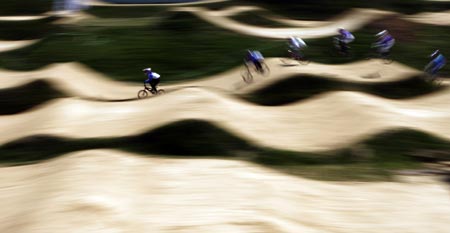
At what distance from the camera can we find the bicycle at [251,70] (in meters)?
25.9

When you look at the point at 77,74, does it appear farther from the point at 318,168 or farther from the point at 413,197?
the point at 413,197

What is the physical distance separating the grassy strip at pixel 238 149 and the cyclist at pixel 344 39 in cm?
998

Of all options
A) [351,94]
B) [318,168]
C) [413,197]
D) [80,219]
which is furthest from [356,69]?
[80,219]

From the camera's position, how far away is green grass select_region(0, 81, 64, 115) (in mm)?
24141

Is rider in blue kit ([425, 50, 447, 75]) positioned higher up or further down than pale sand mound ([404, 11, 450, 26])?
further down

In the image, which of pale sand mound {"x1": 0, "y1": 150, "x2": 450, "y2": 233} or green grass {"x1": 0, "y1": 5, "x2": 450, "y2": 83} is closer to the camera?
pale sand mound {"x1": 0, "y1": 150, "x2": 450, "y2": 233}

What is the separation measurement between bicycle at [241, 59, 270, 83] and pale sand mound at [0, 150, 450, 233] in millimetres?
9901

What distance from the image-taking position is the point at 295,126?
810 inches

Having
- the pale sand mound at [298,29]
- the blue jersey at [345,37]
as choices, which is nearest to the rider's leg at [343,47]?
the blue jersey at [345,37]

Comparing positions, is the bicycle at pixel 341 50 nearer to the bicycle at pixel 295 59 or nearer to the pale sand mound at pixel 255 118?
the bicycle at pixel 295 59

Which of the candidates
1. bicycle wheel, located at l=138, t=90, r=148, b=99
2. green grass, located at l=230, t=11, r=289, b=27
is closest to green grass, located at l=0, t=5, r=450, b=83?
bicycle wheel, located at l=138, t=90, r=148, b=99

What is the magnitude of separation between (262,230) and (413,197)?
4.24 m

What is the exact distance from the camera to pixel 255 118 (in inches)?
827

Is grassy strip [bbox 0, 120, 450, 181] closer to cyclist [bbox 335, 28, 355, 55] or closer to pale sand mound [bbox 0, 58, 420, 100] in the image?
pale sand mound [bbox 0, 58, 420, 100]
